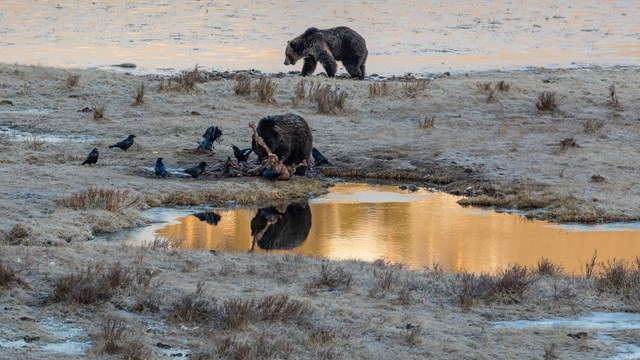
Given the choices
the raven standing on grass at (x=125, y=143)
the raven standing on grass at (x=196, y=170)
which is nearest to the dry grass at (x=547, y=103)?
the raven standing on grass at (x=196, y=170)

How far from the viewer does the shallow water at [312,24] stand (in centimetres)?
3528

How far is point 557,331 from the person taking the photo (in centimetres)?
1085

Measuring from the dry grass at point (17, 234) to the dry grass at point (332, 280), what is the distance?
423cm

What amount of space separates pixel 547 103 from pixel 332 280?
15110mm

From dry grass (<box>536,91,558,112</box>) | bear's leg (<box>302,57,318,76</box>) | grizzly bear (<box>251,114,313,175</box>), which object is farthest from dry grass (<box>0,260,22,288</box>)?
A: bear's leg (<box>302,57,318,76</box>)

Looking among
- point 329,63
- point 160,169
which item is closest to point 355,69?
point 329,63

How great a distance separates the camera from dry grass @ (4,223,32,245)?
14.3m

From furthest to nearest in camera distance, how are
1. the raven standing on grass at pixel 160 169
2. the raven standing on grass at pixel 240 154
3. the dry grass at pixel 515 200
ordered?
the raven standing on grass at pixel 240 154
the raven standing on grass at pixel 160 169
the dry grass at pixel 515 200

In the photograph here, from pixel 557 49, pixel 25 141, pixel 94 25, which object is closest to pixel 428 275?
pixel 25 141

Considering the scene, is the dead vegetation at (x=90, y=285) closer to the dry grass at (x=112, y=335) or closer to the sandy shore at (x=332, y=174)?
the sandy shore at (x=332, y=174)

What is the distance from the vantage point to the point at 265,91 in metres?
25.9

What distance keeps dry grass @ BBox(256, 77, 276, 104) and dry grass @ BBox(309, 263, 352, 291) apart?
13.7m

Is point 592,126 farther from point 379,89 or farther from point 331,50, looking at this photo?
point 331,50

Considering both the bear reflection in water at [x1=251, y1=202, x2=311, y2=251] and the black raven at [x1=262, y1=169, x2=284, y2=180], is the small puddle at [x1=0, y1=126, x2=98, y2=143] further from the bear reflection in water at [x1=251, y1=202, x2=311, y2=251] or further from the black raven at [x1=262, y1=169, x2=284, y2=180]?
the bear reflection in water at [x1=251, y1=202, x2=311, y2=251]
